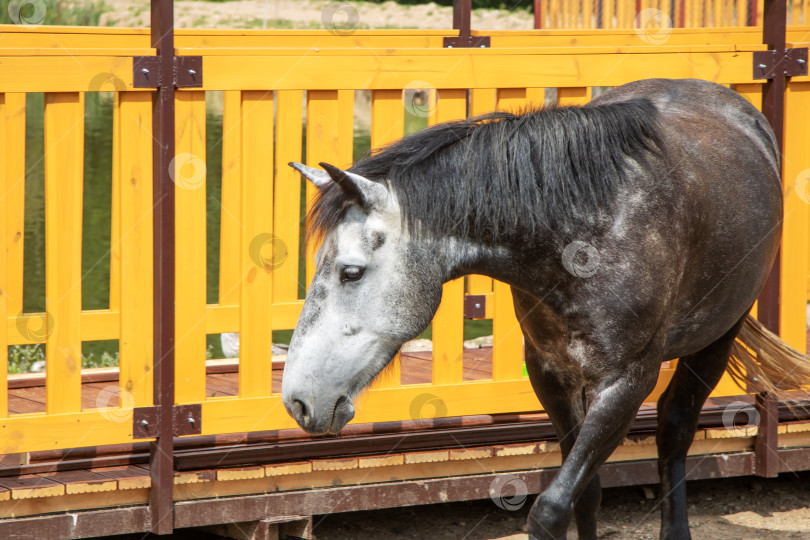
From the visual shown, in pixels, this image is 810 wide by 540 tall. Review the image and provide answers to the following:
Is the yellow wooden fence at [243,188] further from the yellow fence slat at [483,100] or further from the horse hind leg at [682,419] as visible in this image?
the horse hind leg at [682,419]

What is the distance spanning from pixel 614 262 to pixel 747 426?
6.25ft

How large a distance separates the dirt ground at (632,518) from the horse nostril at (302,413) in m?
1.54

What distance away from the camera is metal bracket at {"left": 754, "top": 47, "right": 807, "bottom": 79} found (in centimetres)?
439

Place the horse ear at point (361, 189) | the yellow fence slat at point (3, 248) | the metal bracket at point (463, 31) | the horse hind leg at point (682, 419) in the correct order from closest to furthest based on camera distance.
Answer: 1. the horse ear at point (361, 189)
2. the yellow fence slat at point (3, 248)
3. the horse hind leg at point (682, 419)
4. the metal bracket at point (463, 31)

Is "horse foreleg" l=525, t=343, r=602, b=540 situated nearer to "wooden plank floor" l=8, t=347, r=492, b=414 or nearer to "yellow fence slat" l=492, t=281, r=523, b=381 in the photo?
"yellow fence slat" l=492, t=281, r=523, b=381

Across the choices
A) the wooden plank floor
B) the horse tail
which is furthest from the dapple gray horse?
the wooden plank floor

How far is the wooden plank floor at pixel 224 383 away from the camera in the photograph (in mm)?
4422

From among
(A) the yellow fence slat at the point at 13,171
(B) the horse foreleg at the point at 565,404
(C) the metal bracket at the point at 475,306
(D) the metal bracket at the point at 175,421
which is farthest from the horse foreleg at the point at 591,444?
(A) the yellow fence slat at the point at 13,171

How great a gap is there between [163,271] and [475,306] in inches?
56.0

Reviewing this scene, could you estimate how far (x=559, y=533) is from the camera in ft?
10.5

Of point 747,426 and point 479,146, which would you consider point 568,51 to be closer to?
point 479,146

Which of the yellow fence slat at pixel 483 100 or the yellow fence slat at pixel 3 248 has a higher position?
the yellow fence slat at pixel 483 100

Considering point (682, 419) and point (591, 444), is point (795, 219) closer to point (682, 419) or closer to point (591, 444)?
point (682, 419)

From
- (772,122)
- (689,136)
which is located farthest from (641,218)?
(772,122)
